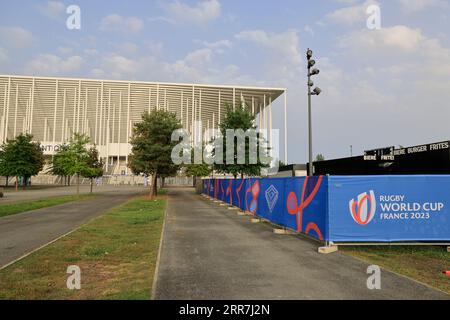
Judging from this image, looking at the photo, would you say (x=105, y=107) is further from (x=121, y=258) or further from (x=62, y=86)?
(x=121, y=258)

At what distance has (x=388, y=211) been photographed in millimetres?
8469

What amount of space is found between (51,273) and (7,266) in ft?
3.91

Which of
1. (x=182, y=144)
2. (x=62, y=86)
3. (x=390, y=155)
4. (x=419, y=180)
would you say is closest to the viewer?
(x=419, y=180)

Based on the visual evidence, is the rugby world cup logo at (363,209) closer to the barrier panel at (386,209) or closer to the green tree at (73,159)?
the barrier panel at (386,209)

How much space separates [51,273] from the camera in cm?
618

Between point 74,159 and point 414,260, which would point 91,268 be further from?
point 74,159

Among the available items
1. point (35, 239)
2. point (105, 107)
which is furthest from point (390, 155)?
point (105, 107)

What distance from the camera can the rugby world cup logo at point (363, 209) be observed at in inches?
333

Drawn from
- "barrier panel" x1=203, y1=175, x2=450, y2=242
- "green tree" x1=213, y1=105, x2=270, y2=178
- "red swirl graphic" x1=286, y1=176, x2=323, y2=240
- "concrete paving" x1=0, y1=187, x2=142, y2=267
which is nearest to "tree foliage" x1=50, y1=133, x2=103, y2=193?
"green tree" x1=213, y1=105, x2=270, y2=178

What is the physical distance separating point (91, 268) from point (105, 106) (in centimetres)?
8941

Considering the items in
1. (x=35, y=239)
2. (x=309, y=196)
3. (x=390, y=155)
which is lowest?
(x=35, y=239)

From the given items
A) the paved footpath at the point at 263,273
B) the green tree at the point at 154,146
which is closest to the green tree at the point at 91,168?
the green tree at the point at 154,146

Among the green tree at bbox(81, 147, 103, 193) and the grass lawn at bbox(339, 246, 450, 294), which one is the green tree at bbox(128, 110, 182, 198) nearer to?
the green tree at bbox(81, 147, 103, 193)

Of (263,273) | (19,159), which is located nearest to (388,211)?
(263,273)
